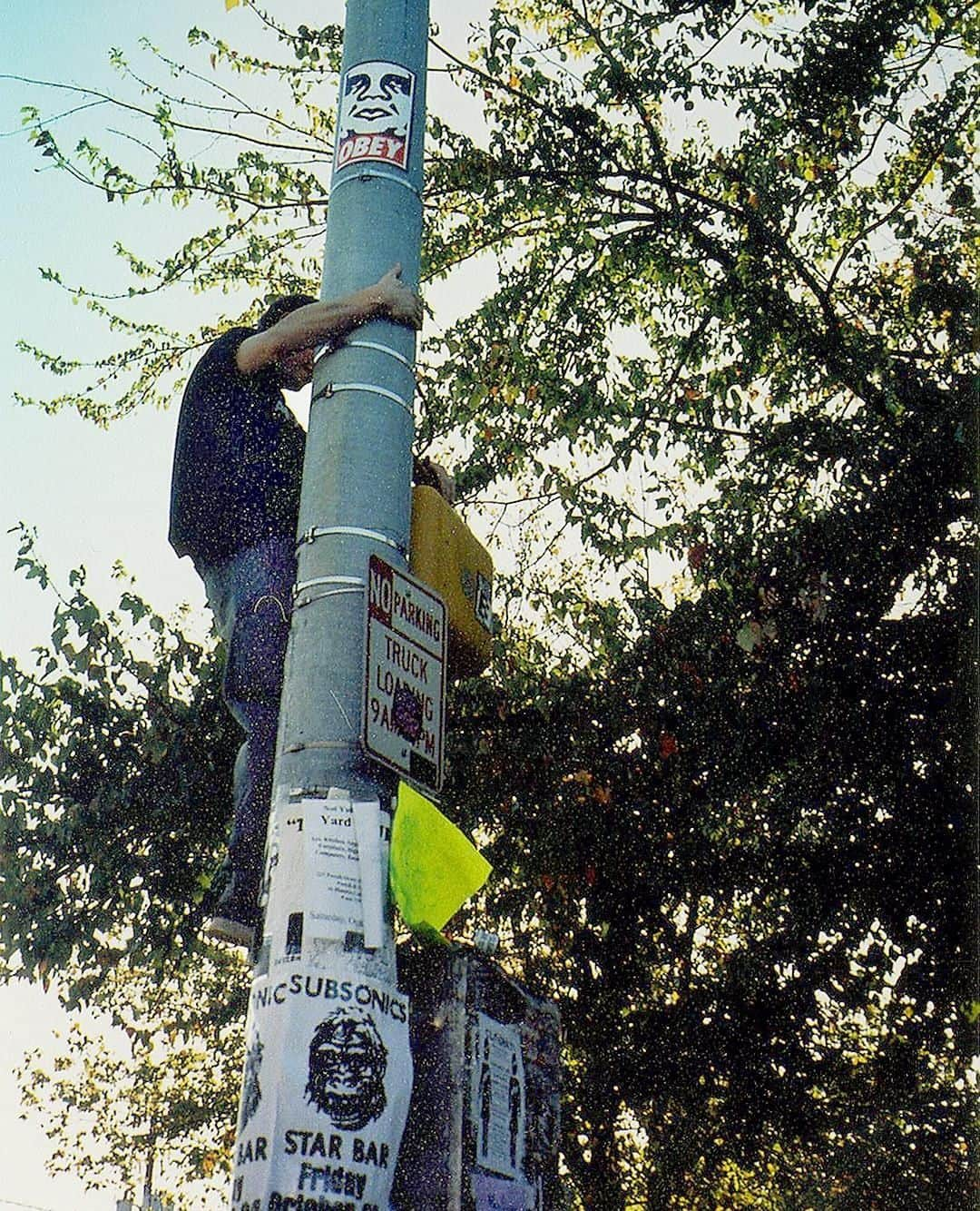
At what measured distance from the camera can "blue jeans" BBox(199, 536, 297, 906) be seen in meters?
2.99

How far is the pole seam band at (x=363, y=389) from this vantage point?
2773mm

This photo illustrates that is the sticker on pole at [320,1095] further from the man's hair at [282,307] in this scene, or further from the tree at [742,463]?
the tree at [742,463]

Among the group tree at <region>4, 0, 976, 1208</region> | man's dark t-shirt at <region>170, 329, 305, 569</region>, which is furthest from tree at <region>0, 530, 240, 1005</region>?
man's dark t-shirt at <region>170, 329, 305, 569</region>

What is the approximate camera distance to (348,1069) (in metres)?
2.05

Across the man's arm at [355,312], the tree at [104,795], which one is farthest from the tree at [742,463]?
the man's arm at [355,312]

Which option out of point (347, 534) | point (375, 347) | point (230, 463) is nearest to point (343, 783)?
point (347, 534)

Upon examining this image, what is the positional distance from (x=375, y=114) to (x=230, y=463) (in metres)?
0.97

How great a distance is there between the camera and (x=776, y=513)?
8297 millimetres

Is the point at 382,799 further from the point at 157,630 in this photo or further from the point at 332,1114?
the point at 157,630

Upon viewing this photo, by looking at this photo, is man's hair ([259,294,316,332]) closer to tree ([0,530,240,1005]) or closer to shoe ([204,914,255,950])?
shoe ([204,914,255,950])

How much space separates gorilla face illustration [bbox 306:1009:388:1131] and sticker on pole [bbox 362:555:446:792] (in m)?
0.50

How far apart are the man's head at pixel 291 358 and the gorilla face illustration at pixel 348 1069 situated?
5.37ft

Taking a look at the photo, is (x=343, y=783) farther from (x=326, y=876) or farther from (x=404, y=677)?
(x=404, y=677)

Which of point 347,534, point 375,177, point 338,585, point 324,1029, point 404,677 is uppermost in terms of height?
point 375,177
